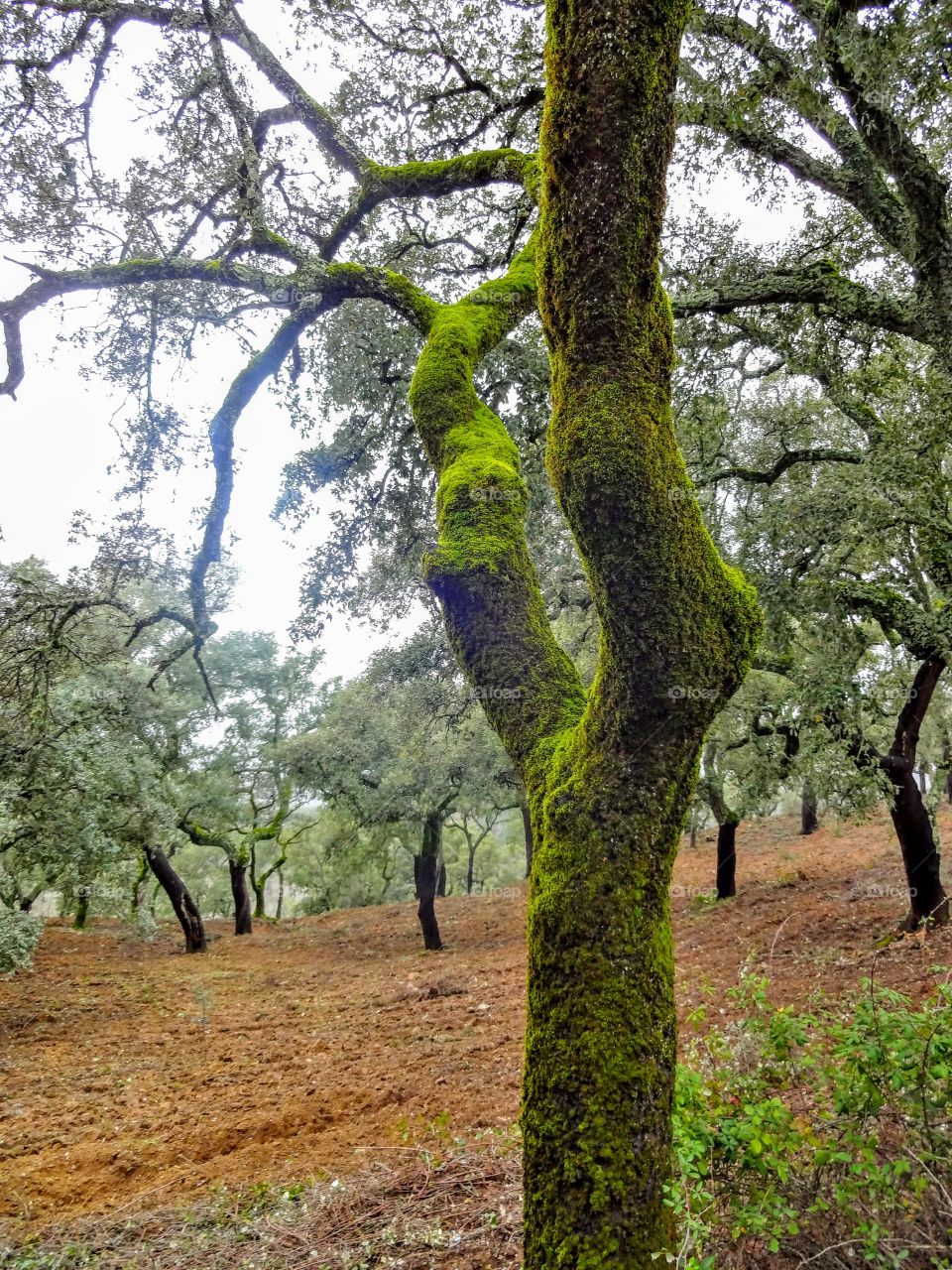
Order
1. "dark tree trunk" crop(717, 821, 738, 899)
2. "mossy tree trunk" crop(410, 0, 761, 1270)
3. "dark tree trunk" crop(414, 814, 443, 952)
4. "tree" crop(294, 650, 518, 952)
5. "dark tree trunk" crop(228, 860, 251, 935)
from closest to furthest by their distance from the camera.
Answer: "mossy tree trunk" crop(410, 0, 761, 1270)
"dark tree trunk" crop(717, 821, 738, 899)
"tree" crop(294, 650, 518, 952)
"dark tree trunk" crop(414, 814, 443, 952)
"dark tree trunk" crop(228, 860, 251, 935)

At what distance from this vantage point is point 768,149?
4.62 meters

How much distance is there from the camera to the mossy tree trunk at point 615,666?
7.02ft

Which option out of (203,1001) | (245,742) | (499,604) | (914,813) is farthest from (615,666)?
(245,742)

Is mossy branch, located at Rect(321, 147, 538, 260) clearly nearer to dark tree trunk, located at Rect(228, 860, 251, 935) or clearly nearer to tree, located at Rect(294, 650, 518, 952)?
tree, located at Rect(294, 650, 518, 952)

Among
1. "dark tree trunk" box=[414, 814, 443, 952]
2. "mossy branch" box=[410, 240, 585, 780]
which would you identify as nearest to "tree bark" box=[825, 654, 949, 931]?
"mossy branch" box=[410, 240, 585, 780]

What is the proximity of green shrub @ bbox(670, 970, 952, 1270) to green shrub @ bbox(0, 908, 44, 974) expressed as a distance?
9.10 m

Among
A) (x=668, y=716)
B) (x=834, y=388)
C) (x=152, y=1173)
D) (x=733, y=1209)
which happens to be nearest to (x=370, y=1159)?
(x=152, y=1173)

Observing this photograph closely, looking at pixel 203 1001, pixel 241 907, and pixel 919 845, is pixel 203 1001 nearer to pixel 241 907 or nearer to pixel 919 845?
pixel 241 907

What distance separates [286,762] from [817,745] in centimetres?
1277

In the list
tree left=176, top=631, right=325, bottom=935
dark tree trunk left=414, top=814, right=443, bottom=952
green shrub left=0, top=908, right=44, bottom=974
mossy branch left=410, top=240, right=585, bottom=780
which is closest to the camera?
mossy branch left=410, top=240, right=585, bottom=780

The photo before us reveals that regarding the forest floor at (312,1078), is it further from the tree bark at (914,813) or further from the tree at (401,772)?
the tree at (401,772)

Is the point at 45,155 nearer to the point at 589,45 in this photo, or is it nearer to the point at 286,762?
the point at 589,45

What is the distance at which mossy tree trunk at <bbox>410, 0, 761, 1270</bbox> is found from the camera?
2.14 m

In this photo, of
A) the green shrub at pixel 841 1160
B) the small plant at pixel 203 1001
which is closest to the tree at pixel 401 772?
the small plant at pixel 203 1001
